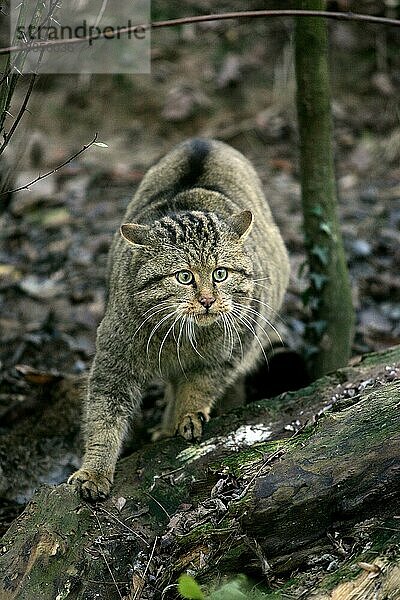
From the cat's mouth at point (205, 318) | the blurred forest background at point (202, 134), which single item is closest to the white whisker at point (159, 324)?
the cat's mouth at point (205, 318)

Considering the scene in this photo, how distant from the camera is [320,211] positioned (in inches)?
215

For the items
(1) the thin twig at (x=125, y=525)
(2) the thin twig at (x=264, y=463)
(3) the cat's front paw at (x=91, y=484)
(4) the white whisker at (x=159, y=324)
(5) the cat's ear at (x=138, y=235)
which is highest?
(5) the cat's ear at (x=138, y=235)

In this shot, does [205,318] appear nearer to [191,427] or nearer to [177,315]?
[177,315]

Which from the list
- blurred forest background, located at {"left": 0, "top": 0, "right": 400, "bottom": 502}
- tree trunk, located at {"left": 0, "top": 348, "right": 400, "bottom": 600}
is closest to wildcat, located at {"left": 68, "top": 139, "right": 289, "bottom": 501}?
tree trunk, located at {"left": 0, "top": 348, "right": 400, "bottom": 600}

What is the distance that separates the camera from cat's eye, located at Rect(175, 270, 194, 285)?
165 inches

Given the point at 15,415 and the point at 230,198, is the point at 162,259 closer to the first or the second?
the point at 230,198

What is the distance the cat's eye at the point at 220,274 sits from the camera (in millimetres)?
4234

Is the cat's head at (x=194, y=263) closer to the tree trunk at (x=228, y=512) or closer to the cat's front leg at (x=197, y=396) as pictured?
the cat's front leg at (x=197, y=396)

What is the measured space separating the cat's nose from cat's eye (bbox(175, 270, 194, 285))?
15cm

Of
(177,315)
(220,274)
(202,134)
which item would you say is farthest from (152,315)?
(202,134)

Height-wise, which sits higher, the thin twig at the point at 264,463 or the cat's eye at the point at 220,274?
the cat's eye at the point at 220,274

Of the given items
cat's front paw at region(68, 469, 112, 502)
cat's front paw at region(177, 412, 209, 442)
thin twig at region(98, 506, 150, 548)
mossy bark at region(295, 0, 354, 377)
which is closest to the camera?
thin twig at region(98, 506, 150, 548)

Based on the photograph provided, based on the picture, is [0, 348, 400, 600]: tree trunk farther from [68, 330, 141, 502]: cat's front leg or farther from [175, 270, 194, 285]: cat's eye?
[175, 270, 194, 285]: cat's eye

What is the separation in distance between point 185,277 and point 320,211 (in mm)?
1606
